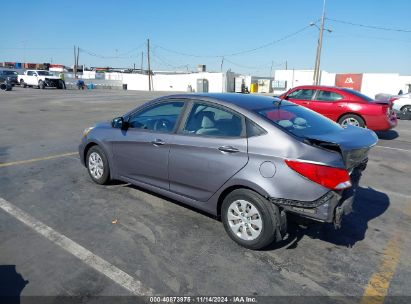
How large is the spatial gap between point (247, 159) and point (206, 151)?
528mm

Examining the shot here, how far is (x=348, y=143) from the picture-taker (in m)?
3.48

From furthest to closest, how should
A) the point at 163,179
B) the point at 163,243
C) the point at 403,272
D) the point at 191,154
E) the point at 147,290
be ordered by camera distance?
1. the point at 163,179
2. the point at 191,154
3. the point at 163,243
4. the point at 403,272
5. the point at 147,290

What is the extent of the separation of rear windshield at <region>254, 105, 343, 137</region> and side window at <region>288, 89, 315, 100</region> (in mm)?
6953

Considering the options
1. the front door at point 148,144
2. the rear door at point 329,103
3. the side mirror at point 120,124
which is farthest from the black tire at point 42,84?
the front door at point 148,144

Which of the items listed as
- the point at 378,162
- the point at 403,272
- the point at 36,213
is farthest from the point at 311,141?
the point at 378,162

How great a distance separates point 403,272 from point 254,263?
55.5 inches

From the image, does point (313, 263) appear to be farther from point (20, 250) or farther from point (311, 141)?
point (20, 250)

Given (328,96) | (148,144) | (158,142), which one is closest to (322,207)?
(158,142)

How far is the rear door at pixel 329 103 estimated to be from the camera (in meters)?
10.3

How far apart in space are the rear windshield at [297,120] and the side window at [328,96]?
6.71m

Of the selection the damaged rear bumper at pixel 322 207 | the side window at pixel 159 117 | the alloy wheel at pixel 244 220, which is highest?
the side window at pixel 159 117

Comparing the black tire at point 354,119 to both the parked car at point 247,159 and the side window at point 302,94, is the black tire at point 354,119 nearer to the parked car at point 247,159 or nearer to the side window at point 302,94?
the side window at point 302,94

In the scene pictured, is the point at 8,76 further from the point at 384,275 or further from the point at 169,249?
the point at 384,275

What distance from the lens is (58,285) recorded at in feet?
9.59
